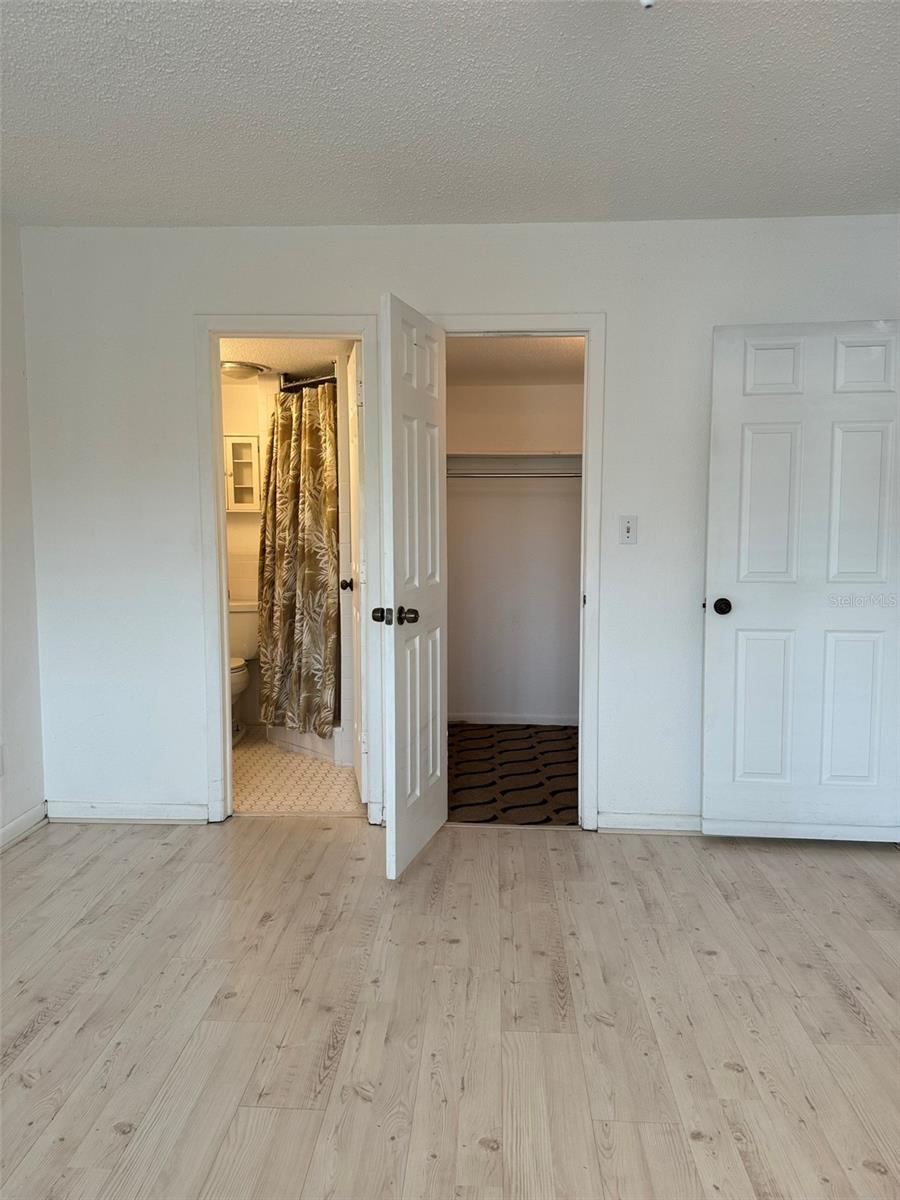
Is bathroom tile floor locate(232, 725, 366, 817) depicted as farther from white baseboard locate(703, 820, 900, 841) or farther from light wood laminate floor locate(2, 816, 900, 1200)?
white baseboard locate(703, 820, 900, 841)

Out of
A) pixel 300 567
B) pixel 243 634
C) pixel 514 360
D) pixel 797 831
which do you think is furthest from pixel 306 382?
pixel 797 831

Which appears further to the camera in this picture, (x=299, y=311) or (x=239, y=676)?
(x=239, y=676)

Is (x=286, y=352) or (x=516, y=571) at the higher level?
(x=286, y=352)

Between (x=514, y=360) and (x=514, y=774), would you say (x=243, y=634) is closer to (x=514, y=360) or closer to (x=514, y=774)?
(x=514, y=774)

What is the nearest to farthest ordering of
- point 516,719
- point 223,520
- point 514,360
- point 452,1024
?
point 452,1024 → point 223,520 → point 514,360 → point 516,719

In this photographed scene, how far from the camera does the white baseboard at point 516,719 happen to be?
5.22 meters

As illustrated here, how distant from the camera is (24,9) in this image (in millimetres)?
1809

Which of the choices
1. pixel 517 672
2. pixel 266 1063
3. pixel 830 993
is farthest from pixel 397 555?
pixel 517 672

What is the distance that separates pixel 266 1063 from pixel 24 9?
2.54 metres

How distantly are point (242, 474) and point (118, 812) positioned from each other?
241 cm

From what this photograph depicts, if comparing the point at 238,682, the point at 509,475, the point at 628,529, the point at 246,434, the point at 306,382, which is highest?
the point at 306,382

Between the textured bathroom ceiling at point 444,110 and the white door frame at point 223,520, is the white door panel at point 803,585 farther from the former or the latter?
the white door frame at point 223,520

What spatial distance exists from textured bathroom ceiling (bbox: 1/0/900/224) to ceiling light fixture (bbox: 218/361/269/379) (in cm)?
128

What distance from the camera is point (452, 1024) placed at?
2.06m
